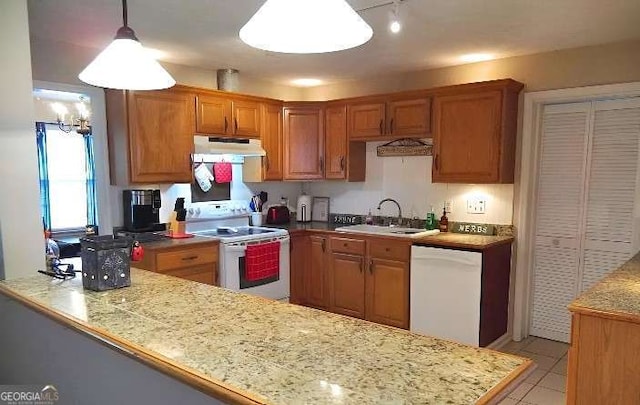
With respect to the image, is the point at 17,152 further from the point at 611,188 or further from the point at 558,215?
the point at 611,188

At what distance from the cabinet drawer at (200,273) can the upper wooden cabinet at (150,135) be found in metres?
0.77

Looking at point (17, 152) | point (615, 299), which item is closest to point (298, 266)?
point (17, 152)

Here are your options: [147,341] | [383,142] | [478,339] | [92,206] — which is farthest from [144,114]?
[92,206]

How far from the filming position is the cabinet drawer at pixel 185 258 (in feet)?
10.9

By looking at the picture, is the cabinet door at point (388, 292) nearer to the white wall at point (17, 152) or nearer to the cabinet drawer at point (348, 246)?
the cabinet drawer at point (348, 246)

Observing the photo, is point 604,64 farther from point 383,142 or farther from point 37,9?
point 37,9

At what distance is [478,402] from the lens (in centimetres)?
98

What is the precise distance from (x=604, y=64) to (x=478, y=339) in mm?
2252

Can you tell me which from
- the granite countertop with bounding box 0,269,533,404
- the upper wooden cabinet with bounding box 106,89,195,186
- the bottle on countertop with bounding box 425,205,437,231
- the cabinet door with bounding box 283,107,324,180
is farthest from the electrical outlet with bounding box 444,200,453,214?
the granite countertop with bounding box 0,269,533,404

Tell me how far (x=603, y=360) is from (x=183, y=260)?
276cm

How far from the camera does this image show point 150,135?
3557 millimetres

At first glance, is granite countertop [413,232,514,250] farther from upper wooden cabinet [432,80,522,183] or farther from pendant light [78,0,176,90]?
pendant light [78,0,176,90]

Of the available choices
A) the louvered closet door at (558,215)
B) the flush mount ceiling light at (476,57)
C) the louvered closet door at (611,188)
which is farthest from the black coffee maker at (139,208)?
the louvered closet door at (611,188)

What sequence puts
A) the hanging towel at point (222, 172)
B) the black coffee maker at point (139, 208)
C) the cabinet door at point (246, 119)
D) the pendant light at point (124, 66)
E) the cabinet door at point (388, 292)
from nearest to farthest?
the pendant light at point (124, 66) < the black coffee maker at point (139, 208) < the cabinet door at point (388, 292) < the cabinet door at point (246, 119) < the hanging towel at point (222, 172)
